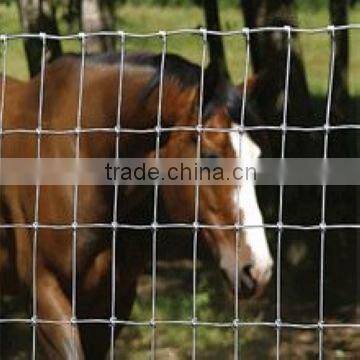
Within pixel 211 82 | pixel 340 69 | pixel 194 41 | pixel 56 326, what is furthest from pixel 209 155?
pixel 194 41

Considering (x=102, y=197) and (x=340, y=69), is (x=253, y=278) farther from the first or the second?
(x=340, y=69)

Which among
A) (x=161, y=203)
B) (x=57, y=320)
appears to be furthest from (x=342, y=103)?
(x=57, y=320)

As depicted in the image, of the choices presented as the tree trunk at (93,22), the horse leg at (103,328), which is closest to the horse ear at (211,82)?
the horse leg at (103,328)

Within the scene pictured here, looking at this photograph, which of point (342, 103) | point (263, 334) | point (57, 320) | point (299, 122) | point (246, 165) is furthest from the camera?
point (342, 103)

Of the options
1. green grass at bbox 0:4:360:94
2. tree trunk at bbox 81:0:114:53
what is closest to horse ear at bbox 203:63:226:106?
tree trunk at bbox 81:0:114:53

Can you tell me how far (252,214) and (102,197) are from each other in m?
0.69

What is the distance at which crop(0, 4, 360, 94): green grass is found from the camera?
1502 cm

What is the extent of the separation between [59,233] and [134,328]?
6.68ft

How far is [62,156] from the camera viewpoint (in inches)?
178

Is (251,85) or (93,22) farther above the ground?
(93,22)

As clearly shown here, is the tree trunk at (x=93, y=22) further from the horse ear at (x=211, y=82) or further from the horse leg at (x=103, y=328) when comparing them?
the horse ear at (x=211, y=82)

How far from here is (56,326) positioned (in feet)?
14.7

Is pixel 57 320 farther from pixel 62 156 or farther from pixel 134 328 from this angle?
pixel 134 328

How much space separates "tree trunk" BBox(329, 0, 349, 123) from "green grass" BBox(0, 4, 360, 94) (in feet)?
12.4
